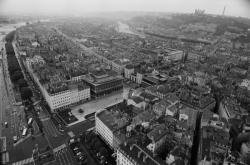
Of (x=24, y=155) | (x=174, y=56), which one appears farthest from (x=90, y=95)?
(x=174, y=56)

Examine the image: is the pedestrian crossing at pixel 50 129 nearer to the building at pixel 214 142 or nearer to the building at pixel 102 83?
the building at pixel 102 83

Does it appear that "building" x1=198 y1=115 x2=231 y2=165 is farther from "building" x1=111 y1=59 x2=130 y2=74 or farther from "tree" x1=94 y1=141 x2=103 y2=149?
"building" x1=111 y1=59 x2=130 y2=74

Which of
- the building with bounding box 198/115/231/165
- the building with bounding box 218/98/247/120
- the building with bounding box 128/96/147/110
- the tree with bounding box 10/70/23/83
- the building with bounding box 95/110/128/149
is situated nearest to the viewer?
the building with bounding box 198/115/231/165

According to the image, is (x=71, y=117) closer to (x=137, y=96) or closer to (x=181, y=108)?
(x=137, y=96)

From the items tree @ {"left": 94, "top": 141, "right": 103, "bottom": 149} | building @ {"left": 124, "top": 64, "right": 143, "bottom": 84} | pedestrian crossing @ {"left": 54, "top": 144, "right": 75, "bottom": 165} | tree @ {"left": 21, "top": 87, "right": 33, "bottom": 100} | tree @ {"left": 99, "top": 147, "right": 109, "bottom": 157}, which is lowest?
pedestrian crossing @ {"left": 54, "top": 144, "right": 75, "bottom": 165}

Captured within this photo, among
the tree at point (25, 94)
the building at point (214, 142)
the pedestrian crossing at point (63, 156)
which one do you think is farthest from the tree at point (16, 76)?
the building at point (214, 142)

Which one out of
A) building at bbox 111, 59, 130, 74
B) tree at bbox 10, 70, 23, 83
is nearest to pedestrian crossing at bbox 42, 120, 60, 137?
tree at bbox 10, 70, 23, 83

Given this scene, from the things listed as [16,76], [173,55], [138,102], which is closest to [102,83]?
[138,102]

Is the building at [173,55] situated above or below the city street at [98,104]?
above
